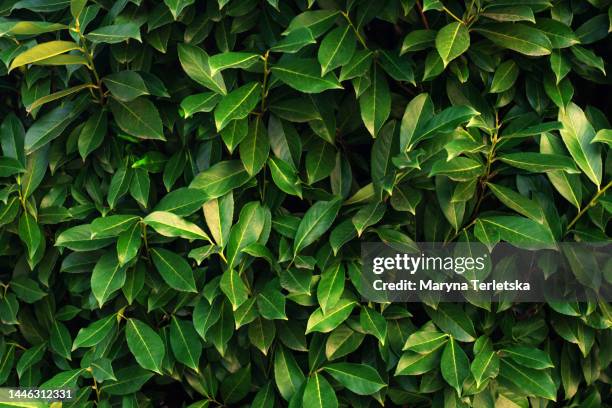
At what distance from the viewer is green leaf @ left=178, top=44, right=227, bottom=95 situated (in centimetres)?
170

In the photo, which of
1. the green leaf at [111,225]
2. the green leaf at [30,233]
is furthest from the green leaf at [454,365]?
the green leaf at [30,233]

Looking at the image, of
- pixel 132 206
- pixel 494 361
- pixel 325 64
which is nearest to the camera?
pixel 325 64

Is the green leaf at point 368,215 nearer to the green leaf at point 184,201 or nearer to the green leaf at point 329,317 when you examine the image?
the green leaf at point 329,317

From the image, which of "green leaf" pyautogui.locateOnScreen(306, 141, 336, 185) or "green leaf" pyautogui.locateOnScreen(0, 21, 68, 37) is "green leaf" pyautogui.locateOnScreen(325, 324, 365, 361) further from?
"green leaf" pyautogui.locateOnScreen(0, 21, 68, 37)

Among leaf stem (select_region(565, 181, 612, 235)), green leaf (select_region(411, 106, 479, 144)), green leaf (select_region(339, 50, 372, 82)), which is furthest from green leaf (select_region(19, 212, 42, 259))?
leaf stem (select_region(565, 181, 612, 235))

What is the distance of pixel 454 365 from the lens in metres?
1.76

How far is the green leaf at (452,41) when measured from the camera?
160cm

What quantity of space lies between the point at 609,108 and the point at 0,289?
72.8 inches

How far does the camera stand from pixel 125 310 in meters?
1.95

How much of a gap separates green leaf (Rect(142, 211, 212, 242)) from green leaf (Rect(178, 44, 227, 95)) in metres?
0.34

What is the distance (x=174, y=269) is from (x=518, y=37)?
1050 mm

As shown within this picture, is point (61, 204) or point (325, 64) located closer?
point (325, 64)

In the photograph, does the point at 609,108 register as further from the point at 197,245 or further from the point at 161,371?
the point at 161,371

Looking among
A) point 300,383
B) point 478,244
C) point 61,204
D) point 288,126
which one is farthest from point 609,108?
point 61,204
